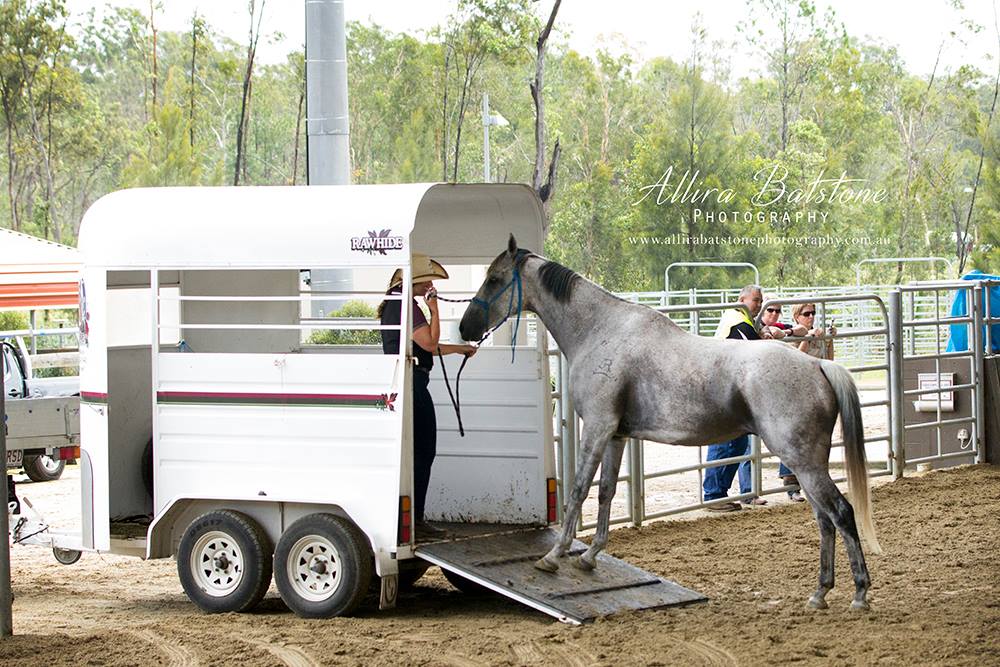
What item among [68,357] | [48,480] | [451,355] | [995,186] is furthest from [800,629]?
[995,186]

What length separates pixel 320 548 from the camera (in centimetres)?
680

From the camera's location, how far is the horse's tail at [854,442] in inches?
260

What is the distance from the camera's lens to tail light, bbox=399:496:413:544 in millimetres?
6570

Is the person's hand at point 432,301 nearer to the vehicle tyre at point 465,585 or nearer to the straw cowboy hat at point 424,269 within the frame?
the straw cowboy hat at point 424,269

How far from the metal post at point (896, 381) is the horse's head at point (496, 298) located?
514 cm

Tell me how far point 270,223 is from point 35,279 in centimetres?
947

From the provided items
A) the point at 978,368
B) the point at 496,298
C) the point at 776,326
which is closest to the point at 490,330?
the point at 496,298

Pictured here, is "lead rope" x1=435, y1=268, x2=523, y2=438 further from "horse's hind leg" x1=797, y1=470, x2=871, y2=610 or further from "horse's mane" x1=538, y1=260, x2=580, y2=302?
"horse's hind leg" x1=797, y1=470, x2=871, y2=610

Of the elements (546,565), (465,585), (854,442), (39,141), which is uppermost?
(39,141)

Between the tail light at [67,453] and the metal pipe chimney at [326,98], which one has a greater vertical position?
the metal pipe chimney at [326,98]

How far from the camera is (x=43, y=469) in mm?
13570

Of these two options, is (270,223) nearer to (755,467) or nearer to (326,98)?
(755,467)

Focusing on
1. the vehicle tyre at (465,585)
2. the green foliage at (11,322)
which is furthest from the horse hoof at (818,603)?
the green foliage at (11,322)

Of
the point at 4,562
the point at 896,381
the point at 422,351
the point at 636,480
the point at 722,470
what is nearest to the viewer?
the point at 4,562
